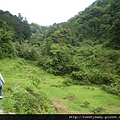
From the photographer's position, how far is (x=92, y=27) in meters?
3.24

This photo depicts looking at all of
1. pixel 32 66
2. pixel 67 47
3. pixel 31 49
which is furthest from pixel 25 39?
pixel 67 47

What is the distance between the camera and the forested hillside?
2.48 metres

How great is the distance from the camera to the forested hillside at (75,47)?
8.14ft

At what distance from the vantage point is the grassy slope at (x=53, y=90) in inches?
81.3

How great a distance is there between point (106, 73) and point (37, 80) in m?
0.89

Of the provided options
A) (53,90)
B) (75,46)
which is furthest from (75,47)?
(53,90)

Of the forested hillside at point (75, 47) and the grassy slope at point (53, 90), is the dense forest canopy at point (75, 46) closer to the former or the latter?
the forested hillside at point (75, 47)

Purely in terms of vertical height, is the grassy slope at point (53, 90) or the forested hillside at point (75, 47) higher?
the forested hillside at point (75, 47)

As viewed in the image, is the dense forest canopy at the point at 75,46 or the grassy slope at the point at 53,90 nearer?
the grassy slope at the point at 53,90

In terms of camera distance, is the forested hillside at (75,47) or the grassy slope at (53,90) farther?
the forested hillside at (75,47)

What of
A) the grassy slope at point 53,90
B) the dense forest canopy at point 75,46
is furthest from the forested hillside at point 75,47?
the grassy slope at point 53,90

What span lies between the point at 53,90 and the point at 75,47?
0.84m

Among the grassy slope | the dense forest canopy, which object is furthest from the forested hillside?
the grassy slope

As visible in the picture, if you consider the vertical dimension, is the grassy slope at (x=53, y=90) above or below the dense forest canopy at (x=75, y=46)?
below
